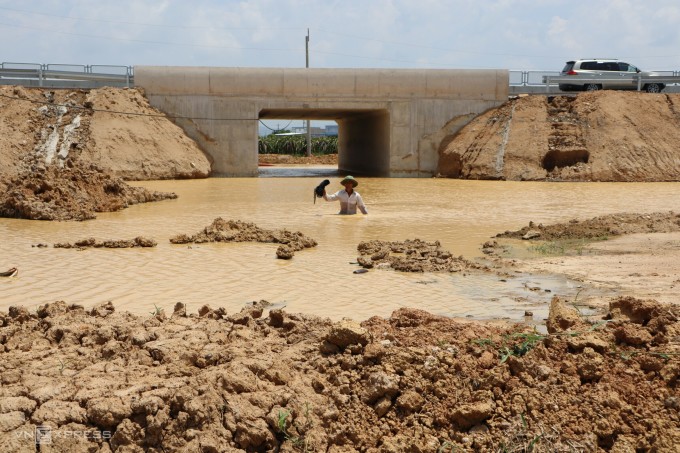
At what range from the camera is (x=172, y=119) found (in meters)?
31.5

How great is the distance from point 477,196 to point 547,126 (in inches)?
419

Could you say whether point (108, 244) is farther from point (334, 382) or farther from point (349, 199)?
point (334, 382)

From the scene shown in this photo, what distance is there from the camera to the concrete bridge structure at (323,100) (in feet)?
103

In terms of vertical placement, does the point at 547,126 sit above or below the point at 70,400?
above

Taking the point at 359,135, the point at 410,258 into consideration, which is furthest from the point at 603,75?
the point at 410,258

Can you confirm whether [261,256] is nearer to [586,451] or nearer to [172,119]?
[586,451]

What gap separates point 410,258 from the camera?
34.3ft

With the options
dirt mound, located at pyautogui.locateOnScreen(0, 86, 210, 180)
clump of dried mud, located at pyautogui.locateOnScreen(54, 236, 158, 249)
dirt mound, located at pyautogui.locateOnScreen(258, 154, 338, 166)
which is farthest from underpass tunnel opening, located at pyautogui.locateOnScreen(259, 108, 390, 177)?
clump of dried mud, located at pyautogui.locateOnScreen(54, 236, 158, 249)

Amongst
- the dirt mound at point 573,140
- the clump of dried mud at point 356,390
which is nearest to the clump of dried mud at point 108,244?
the clump of dried mud at point 356,390

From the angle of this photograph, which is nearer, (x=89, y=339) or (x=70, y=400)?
(x=70, y=400)

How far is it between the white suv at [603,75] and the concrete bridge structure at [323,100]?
12.8 feet

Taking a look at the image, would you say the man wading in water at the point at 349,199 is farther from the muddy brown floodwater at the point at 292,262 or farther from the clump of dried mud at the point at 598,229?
the clump of dried mud at the point at 598,229

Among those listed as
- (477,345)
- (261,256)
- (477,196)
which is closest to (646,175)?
(477,196)

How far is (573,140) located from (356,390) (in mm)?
28118
